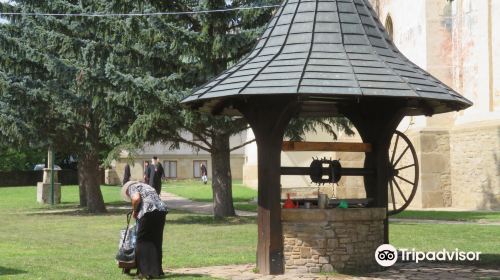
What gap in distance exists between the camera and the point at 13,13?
25.9 meters

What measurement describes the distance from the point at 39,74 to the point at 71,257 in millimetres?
12818

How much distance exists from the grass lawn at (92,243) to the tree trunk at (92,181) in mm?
501

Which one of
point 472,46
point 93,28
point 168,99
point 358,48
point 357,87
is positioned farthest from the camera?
point 472,46

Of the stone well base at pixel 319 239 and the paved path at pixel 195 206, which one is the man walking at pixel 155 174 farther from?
the stone well base at pixel 319 239

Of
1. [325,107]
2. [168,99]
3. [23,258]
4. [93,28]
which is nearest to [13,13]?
[93,28]

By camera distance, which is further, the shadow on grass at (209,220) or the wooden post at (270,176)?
the shadow on grass at (209,220)

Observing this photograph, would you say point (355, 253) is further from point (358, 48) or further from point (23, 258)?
point (23, 258)

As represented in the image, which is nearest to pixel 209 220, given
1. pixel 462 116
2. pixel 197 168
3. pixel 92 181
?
pixel 92 181

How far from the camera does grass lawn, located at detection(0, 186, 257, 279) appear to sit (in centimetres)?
1213

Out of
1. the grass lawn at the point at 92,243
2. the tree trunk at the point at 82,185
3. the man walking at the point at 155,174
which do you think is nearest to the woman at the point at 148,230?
the grass lawn at the point at 92,243

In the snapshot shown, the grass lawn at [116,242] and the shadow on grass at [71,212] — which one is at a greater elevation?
the shadow on grass at [71,212]

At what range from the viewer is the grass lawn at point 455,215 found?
73.9 ft

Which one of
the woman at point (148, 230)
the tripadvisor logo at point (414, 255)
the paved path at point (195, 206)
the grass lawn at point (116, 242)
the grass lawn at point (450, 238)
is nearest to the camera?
the woman at point (148, 230)

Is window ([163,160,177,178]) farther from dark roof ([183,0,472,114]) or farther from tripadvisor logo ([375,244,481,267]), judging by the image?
dark roof ([183,0,472,114])
